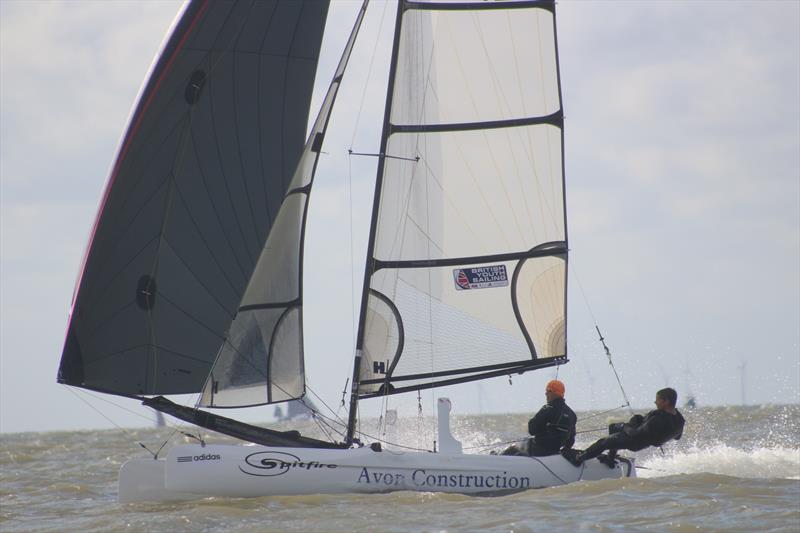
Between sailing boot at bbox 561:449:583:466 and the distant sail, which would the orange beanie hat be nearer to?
sailing boot at bbox 561:449:583:466

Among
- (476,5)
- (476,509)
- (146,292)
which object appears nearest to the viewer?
(476,509)

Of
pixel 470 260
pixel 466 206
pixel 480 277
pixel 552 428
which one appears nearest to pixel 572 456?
pixel 552 428

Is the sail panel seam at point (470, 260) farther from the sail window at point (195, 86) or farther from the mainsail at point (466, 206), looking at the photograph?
the sail window at point (195, 86)

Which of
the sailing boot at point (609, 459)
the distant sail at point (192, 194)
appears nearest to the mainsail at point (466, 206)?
the distant sail at point (192, 194)

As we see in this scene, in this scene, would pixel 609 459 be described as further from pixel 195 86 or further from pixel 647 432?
pixel 195 86

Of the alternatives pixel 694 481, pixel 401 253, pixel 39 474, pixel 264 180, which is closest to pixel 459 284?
pixel 401 253

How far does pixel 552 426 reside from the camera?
33.8 ft

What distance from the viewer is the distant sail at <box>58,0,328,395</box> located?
9617 mm

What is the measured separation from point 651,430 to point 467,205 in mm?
2788

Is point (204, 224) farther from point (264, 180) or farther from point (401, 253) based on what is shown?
point (401, 253)

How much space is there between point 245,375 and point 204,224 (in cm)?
143

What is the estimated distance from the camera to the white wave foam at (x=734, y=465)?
457 inches

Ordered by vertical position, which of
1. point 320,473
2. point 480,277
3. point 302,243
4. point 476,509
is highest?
point 302,243

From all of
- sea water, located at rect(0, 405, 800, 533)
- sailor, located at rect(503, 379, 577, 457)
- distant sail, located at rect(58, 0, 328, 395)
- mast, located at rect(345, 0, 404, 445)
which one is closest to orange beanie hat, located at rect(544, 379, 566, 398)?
sailor, located at rect(503, 379, 577, 457)
